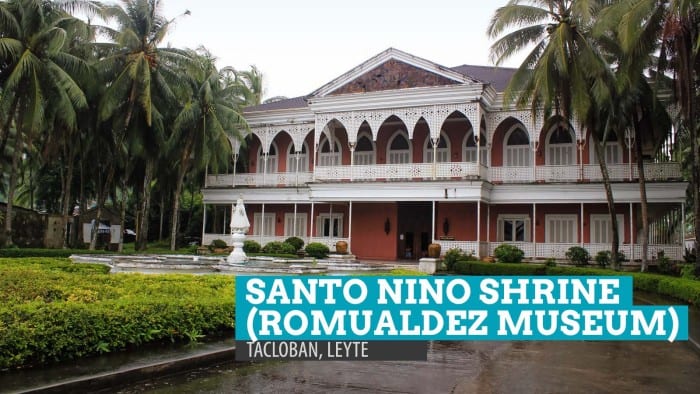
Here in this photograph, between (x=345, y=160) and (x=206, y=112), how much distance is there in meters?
7.45

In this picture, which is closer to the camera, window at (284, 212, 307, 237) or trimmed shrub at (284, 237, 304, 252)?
trimmed shrub at (284, 237, 304, 252)

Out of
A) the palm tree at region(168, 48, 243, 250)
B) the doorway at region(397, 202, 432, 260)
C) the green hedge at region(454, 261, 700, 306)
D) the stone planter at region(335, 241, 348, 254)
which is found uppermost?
the palm tree at region(168, 48, 243, 250)

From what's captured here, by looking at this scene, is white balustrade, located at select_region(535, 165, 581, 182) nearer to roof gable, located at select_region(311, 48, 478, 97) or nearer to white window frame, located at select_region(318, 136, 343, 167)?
roof gable, located at select_region(311, 48, 478, 97)

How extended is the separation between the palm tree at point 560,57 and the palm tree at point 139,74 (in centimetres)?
1457

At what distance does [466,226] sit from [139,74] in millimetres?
16206

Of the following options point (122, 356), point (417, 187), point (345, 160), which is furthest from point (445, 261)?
point (122, 356)

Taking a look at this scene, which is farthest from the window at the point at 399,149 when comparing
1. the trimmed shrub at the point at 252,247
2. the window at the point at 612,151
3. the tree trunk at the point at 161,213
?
the tree trunk at the point at 161,213

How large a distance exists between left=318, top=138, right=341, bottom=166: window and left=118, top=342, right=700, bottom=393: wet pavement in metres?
22.3

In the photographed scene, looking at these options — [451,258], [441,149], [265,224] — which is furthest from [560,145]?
[265,224]

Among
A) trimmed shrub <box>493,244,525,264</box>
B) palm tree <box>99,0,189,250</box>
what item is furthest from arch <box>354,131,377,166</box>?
palm tree <box>99,0,189,250</box>

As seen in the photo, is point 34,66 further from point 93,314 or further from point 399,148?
point 93,314

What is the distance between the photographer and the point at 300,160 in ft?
105

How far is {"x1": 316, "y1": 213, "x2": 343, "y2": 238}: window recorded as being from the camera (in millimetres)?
30375

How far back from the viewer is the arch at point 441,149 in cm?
2823
